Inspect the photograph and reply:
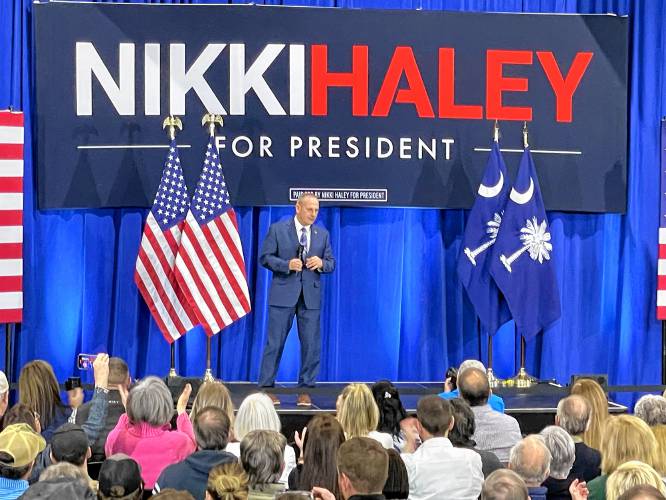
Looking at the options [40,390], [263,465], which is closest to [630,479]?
[263,465]

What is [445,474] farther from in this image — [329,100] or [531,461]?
[329,100]

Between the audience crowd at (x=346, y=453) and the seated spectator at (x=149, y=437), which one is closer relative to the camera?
the audience crowd at (x=346, y=453)

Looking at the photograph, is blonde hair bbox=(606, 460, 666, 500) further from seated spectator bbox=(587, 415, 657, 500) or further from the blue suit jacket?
the blue suit jacket

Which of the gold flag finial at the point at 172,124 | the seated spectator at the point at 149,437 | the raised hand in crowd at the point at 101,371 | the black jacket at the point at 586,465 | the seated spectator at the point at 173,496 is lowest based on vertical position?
the black jacket at the point at 586,465

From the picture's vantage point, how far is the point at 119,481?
3828 millimetres

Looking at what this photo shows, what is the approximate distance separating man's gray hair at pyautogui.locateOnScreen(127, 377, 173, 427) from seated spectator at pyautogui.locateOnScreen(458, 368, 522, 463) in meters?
1.51

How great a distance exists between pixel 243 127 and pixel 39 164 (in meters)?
1.65

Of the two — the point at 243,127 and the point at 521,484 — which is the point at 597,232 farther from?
the point at 521,484

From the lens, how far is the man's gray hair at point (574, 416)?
5.26 meters

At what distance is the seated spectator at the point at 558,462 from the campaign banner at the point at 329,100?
4.70 metres

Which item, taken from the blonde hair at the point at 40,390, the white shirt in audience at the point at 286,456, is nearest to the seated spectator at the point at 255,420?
the white shirt in audience at the point at 286,456

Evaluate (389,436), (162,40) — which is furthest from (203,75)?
(389,436)

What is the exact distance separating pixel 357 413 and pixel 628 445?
130cm

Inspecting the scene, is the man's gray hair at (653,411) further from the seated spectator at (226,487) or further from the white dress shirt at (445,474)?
the seated spectator at (226,487)
